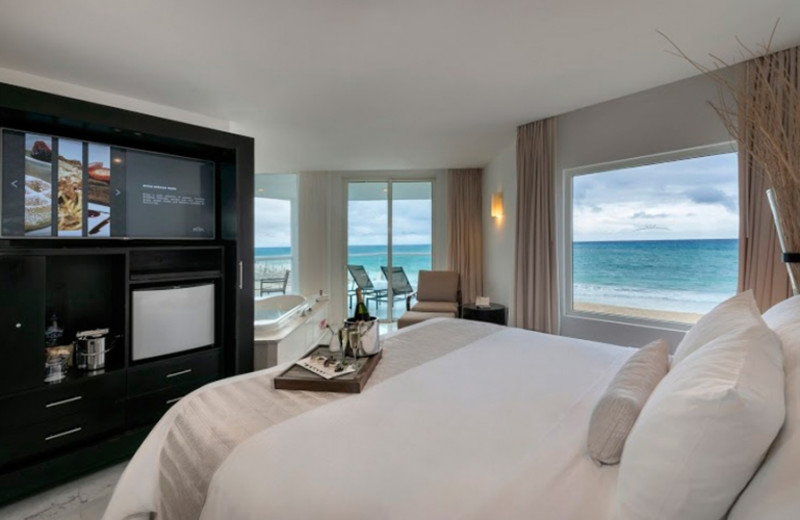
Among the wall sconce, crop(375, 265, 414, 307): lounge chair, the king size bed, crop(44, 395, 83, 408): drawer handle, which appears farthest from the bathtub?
the wall sconce

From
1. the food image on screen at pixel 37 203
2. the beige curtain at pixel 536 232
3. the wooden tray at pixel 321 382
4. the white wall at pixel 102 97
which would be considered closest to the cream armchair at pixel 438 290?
the beige curtain at pixel 536 232

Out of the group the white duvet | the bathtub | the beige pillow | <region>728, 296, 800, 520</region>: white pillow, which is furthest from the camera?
the bathtub

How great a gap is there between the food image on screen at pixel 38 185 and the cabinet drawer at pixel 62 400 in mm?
911

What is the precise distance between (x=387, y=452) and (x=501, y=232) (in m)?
4.12

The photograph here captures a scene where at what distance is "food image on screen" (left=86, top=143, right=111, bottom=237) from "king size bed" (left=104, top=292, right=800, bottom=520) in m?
1.65

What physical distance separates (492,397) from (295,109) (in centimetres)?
285

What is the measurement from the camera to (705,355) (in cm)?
89

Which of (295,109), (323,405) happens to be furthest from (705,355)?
(295,109)

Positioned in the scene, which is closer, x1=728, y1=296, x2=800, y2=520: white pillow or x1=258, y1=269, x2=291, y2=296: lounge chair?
x1=728, y1=296, x2=800, y2=520: white pillow

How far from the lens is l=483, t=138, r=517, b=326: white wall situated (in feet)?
13.9

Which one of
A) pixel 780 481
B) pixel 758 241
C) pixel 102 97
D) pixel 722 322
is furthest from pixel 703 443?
pixel 102 97

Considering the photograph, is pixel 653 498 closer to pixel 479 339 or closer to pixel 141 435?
pixel 479 339

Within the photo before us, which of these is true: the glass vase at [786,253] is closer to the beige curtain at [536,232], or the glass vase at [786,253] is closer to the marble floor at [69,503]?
the beige curtain at [536,232]

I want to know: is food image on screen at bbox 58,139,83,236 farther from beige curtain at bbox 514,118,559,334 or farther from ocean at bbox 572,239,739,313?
ocean at bbox 572,239,739,313
